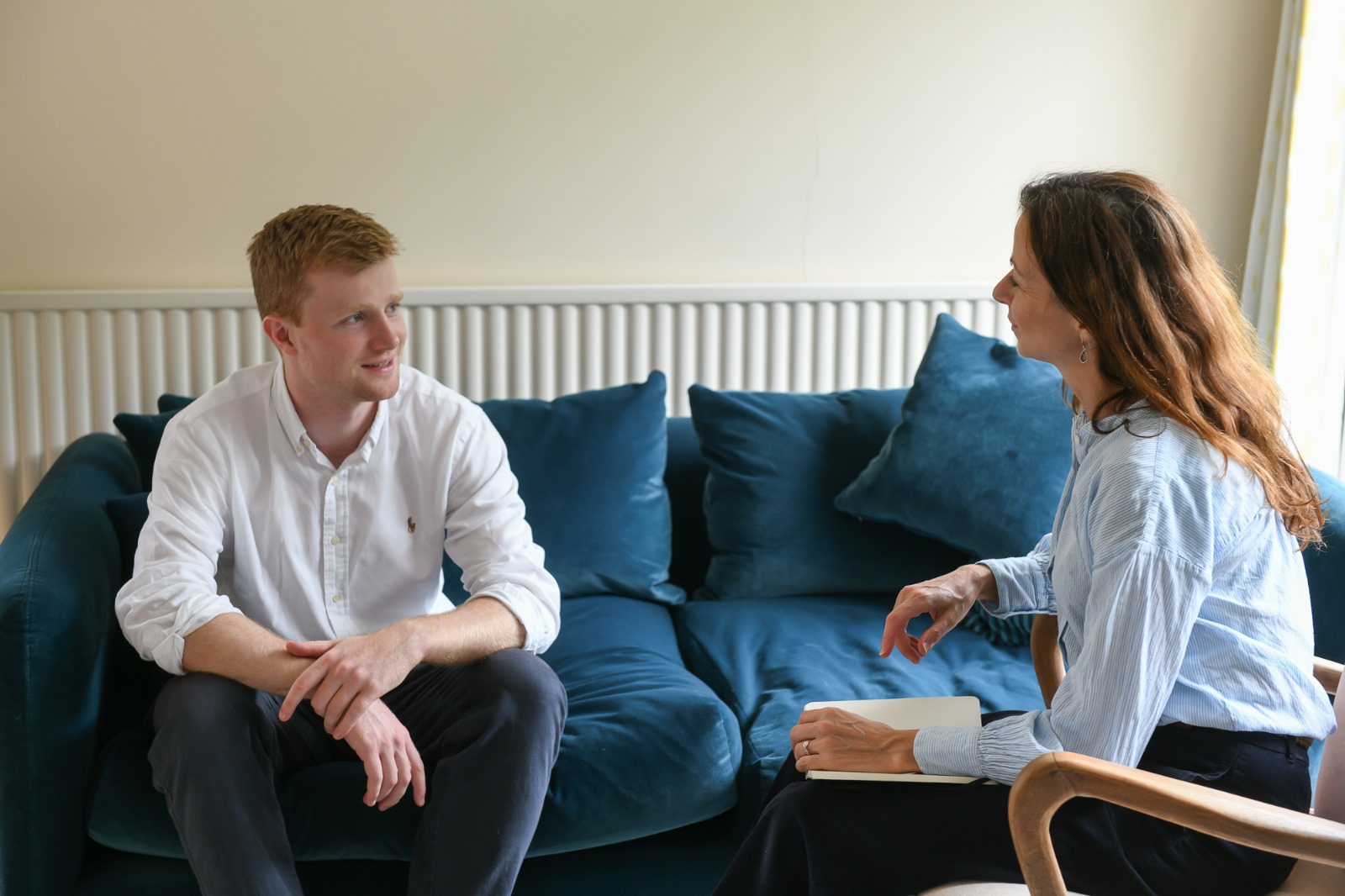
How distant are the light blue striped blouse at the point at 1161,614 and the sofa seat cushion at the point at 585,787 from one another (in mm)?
557

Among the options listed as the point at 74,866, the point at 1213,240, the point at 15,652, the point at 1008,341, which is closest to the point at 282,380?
the point at 15,652

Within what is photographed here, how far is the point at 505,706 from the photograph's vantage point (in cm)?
167

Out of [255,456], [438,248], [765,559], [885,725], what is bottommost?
[765,559]

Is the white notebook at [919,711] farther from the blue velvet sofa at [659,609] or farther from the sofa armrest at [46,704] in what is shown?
the sofa armrest at [46,704]

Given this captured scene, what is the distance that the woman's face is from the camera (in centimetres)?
140

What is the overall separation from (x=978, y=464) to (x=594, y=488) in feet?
2.61

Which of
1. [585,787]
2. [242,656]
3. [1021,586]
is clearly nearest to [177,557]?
[242,656]

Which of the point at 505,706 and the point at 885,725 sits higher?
the point at 885,725

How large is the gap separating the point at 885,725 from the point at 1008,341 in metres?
1.92

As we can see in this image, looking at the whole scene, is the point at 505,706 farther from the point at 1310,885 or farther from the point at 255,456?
the point at 1310,885

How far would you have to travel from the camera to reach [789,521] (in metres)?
2.50

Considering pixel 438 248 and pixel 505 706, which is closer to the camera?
pixel 505 706

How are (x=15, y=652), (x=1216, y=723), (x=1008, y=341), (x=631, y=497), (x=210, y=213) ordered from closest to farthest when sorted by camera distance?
(x=1216, y=723) → (x=15, y=652) → (x=631, y=497) → (x=210, y=213) → (x=1008, y=341)

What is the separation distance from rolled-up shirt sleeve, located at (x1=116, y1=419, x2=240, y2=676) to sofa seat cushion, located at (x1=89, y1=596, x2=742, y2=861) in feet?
0.70
